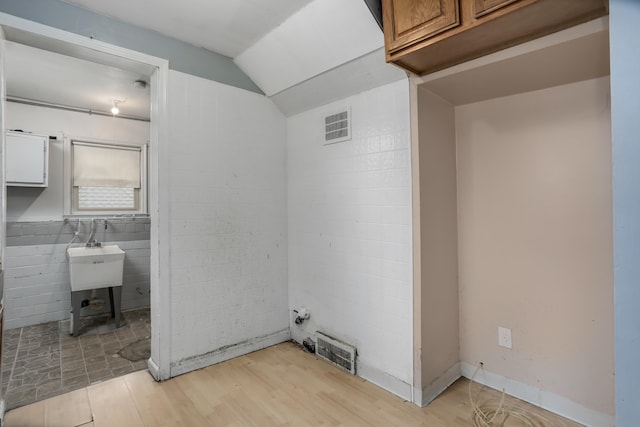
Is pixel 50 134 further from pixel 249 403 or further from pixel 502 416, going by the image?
pixel 502 416

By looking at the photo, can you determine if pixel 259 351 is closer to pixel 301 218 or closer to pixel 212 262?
pixel 212 262

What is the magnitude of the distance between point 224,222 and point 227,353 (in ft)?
3.62

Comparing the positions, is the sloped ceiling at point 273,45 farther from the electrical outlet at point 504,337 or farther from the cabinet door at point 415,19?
the electrical outlet at point 504,337

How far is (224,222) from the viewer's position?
8.90 feet

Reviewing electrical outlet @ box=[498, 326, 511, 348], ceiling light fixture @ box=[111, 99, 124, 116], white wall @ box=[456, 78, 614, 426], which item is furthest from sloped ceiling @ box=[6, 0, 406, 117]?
electrical outlet @ box=[498, 326, 511, 348]

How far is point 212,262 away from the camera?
2643mm

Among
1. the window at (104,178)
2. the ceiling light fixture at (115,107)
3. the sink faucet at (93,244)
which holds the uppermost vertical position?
the ceiling light fixture at (115,107)

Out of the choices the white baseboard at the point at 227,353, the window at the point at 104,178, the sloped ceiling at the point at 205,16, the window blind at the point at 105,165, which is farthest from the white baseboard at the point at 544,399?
the window blind at the point at 105,165

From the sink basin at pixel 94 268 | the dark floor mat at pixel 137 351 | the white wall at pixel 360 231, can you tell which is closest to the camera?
the white wall at pixel 360 231

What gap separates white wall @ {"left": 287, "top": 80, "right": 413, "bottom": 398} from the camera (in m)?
2.20

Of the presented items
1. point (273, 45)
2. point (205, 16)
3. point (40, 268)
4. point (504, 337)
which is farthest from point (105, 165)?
point (504, 337)

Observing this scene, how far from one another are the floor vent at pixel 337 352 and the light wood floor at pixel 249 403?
69 millimetres

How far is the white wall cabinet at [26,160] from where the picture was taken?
3.29 metres

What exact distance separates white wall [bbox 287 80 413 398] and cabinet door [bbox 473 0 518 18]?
71cm
